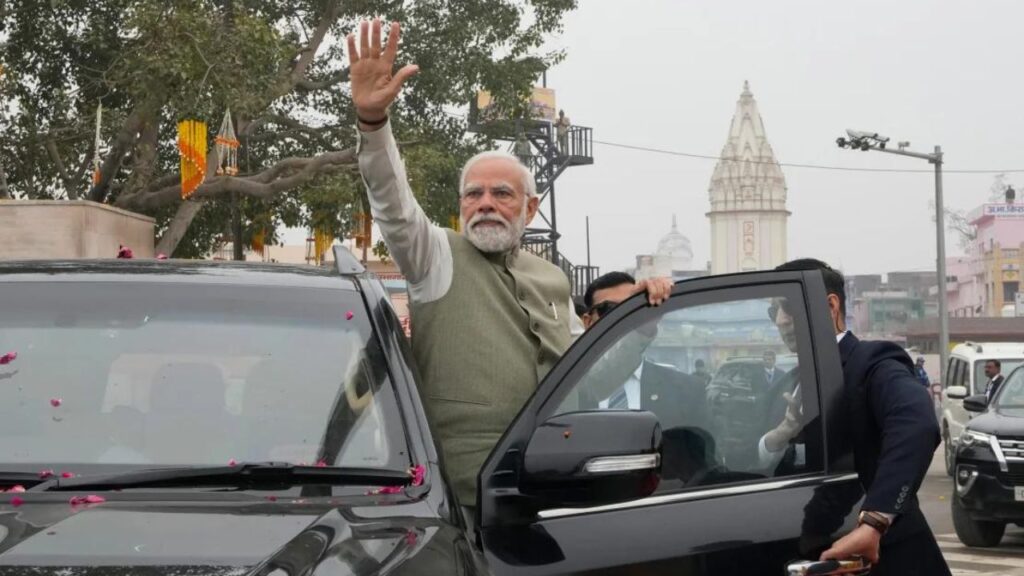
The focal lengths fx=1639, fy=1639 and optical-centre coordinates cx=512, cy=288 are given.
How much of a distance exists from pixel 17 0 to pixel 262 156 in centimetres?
520

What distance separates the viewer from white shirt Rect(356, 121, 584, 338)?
409 centimetres

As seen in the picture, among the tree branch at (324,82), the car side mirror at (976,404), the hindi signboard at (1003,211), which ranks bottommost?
the car side mirror at (976,404)

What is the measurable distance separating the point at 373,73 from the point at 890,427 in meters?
1.56

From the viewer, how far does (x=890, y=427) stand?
413cm

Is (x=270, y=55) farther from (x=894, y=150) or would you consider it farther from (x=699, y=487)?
(x=699, y=487)

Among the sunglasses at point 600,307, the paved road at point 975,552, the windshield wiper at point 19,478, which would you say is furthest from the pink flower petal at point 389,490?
the paved road at point 975,552

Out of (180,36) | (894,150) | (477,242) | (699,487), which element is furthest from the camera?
(894,150)

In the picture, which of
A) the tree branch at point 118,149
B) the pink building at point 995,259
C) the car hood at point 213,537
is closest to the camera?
the car hood at point 213,537

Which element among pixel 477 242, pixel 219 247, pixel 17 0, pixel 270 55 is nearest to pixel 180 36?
pixel 270 55

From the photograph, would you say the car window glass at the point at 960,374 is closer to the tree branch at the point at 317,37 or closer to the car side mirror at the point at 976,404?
the car side mirror at the point at 976,404

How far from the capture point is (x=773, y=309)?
3.97 metres

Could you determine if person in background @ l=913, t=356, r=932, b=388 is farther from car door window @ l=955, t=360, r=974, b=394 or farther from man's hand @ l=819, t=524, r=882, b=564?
man's hand @ l=819, t=524, r=882, b=564

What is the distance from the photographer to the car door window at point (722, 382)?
3.82 metres

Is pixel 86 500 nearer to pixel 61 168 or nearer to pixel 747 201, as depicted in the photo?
pixel 61 168
